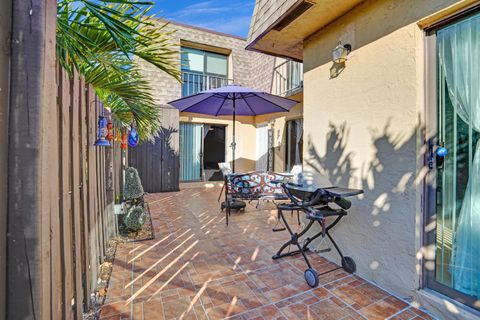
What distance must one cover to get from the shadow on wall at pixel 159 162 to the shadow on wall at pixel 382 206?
6256 mm

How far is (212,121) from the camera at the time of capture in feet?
31.2

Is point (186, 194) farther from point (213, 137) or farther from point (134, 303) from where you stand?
point (134, 303)

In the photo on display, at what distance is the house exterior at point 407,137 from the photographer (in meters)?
1.98

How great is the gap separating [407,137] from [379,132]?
297 mm

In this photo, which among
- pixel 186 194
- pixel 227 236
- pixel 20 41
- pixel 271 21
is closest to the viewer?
pixel 20 41

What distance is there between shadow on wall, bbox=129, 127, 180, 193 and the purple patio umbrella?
2887 mm

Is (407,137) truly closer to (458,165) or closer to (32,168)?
(458,165)

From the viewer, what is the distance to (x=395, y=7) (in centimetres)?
239

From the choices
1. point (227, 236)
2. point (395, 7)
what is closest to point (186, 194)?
point (227, 236)

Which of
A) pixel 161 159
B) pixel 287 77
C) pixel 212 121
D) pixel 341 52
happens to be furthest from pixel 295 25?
pixel 212 121

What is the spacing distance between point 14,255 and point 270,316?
5.86ft

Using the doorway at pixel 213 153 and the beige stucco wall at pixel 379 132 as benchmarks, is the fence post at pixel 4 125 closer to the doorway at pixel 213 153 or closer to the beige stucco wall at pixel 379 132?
the beige stucco wall at pixel 379 132

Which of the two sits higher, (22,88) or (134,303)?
(22,88)

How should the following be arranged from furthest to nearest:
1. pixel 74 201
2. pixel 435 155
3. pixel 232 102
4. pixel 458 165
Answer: pixel 232 102 < pixel 435 155 < pixel 458 165 < pixel 74 201
